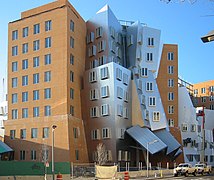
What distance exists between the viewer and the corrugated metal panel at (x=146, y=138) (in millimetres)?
69750

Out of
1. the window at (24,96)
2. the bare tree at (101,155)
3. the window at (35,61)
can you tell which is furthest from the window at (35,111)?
the bare tree at (101,155)

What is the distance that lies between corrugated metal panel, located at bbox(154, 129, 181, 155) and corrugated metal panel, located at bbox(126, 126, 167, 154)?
3839 millimetres

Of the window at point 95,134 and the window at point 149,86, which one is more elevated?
the window at point 149,86

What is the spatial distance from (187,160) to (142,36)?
29.2m

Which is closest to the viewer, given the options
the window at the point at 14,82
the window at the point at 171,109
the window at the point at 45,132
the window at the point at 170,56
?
the window at the point at 45,132

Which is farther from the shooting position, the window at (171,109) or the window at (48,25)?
the window at (171,109)

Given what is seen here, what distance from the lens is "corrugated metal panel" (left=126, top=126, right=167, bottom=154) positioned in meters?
69.8

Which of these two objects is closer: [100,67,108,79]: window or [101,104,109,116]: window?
[101,104,109,116]: window

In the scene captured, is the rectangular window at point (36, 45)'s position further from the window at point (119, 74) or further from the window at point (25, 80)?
the window at point (119, 74)

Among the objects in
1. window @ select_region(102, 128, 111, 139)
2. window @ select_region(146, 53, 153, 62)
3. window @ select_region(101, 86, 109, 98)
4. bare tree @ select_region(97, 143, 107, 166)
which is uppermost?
window @ select_region(146, 53, 153, 62)

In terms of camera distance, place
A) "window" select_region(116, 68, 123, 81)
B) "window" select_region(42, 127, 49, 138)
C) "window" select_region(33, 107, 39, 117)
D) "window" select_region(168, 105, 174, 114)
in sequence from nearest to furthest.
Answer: "window" select_region(42, 127, 49, 138) → "window" select_region(33, 107, 39, 117) → "window" select_region(116, 68, 123, 81) → "window" select_region(168, 105, 174, 114)

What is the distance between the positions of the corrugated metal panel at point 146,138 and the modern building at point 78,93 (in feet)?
0.57

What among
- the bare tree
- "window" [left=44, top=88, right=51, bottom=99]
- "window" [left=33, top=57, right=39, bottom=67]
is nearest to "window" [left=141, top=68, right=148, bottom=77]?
the bare tree

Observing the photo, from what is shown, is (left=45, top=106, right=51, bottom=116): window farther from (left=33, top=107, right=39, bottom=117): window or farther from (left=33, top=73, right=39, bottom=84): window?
(left=33, top=73, right=39, bottom=84): window
